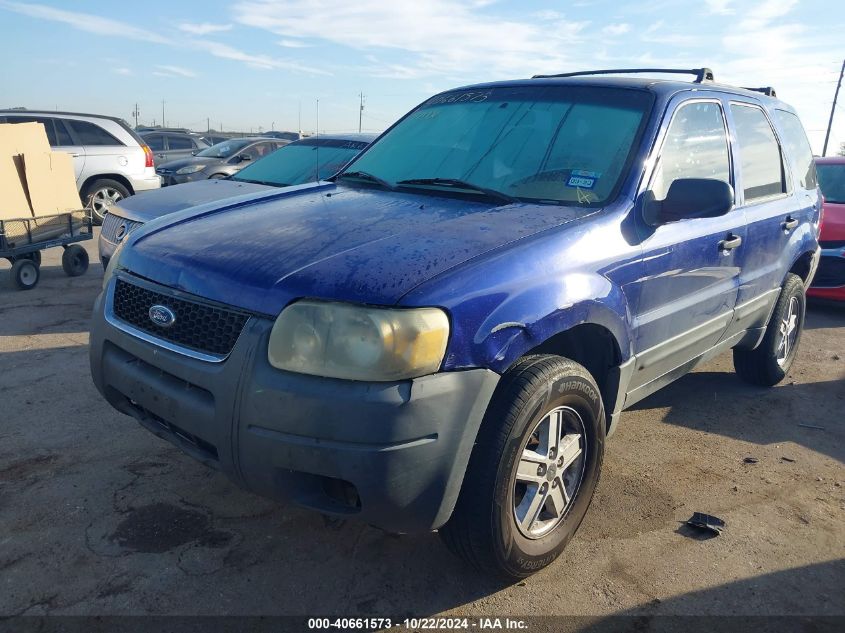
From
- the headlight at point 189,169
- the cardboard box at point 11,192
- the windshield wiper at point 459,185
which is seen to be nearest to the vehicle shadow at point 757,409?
the windshield wiper at point 459,185

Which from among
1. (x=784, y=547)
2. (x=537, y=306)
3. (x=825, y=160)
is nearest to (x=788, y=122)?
(x=784, y=547)

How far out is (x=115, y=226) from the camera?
5.76m

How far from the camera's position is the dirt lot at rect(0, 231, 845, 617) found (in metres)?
2.41

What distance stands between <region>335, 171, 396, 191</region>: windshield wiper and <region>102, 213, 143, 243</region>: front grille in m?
2.65

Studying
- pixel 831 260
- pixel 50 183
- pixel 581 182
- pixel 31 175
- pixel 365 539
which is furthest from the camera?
pixel 50 183

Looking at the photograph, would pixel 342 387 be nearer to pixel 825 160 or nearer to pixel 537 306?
pixel 537 306

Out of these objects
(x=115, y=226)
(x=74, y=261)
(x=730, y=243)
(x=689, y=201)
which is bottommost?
(x=74, y=261)

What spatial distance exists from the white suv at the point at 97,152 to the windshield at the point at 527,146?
26.0 ft

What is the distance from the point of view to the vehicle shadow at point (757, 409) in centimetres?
401

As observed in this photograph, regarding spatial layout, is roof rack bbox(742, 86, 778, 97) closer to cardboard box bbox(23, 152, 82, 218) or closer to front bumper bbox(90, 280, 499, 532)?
front bumper bbox(90, 280, 499, 532)

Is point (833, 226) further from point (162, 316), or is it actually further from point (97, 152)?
point (97, 152)

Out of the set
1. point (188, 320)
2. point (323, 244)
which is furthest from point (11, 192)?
point (323, 244)

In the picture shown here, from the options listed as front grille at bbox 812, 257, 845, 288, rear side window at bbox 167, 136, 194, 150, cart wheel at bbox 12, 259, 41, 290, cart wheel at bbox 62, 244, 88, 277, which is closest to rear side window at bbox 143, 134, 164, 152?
rear side window at bbox 167, 136, 194, 150

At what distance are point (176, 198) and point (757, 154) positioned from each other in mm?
4569
